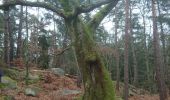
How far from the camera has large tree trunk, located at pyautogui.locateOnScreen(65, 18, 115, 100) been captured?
10.6m

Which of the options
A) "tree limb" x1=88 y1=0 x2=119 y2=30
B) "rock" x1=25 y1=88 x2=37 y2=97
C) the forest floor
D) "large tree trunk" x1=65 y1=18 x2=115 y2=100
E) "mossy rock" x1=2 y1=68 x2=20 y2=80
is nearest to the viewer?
"large tree trunk" x1=65 y1=18 x2=115 y2=100

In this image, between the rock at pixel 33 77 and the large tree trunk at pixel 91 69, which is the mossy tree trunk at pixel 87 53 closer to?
the large tree trunk at pixel 91 69

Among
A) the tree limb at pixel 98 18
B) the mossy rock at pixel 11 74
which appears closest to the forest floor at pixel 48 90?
the mossy rock at pixel 11 74

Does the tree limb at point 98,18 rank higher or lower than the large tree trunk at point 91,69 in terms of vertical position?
higher

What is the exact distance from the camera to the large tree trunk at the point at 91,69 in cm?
1059

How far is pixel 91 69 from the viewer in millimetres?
→ 10656

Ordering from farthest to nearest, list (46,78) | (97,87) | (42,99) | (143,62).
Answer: (143,62) < (46,78) < (42,99) < (97,87)

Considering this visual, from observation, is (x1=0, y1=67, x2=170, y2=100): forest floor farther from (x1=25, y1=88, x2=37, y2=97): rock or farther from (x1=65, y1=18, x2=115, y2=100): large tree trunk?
(x1=65, y1=18, x2=115, y2=100): large tree trunk

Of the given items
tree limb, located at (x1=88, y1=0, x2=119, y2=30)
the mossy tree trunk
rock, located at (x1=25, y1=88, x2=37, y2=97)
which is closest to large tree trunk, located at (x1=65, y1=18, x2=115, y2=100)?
the mossy tree trunk

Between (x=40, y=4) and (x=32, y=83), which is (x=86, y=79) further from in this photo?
(x=32, y=83)

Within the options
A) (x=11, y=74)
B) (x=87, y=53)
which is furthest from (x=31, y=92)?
(x=87, y=53)

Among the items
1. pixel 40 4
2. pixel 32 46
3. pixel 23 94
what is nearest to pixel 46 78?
pixel 32 46

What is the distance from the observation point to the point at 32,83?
79.7 ft

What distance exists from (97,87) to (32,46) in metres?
14.4
